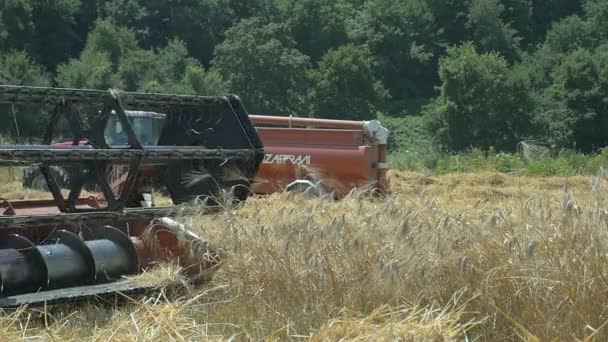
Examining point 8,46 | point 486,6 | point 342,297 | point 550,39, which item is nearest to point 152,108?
point 342,297

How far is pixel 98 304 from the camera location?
5895mm

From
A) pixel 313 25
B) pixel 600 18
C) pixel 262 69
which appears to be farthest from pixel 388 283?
pixel 313 25

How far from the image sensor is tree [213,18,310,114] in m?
62.2

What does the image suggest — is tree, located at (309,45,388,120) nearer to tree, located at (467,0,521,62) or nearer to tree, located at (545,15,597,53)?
tree, located at (545,15,597,53)

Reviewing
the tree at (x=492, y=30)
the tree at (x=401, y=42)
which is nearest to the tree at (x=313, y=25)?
the tree at (x=401, y=42)

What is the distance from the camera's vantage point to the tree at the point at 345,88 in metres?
65.8

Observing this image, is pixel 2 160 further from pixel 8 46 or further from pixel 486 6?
pixel 486 6

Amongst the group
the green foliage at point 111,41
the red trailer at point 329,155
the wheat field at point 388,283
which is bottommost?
the green foliage at point 111,41

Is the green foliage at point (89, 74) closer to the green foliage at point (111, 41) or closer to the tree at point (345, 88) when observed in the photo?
the green foliage at point (111, 41)

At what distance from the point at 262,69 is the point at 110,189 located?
55951 millimetres

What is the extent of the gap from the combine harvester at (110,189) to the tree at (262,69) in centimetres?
5356

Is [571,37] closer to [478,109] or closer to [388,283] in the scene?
[478,109]

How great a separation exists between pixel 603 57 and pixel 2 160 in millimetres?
59511

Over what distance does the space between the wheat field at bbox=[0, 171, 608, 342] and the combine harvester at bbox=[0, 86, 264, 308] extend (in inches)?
A: 9.3
